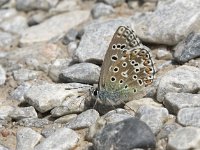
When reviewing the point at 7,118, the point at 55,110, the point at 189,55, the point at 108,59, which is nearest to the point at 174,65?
the point at 189,55

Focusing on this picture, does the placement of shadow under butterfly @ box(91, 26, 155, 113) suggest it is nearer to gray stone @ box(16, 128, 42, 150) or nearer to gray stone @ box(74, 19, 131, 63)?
gray stone @ box(16, 128, 42, 150)

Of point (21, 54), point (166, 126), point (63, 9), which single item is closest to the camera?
point (166, 126)

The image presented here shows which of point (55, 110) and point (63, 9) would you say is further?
point (63, 9)

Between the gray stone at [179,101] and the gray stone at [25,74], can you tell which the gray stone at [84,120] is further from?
the gray stone at [25,74]

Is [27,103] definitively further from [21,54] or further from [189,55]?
[189,55]

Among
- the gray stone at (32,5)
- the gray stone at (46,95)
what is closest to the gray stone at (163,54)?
the gray stone at (46,95)

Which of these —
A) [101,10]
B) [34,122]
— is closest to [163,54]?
[101,10]

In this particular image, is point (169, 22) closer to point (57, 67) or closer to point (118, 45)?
point (118, 45)
